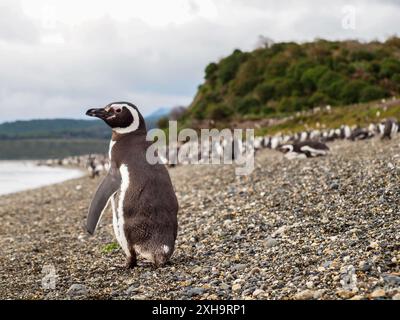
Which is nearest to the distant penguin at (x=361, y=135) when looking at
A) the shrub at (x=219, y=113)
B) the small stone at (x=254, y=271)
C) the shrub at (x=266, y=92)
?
the small stone at (x=254, y=271)

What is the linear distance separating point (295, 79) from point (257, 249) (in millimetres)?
51916

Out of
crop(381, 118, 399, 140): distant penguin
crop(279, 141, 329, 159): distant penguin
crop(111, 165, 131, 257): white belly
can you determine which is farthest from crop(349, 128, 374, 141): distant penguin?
crop(111, 165, 131, 257): white belly

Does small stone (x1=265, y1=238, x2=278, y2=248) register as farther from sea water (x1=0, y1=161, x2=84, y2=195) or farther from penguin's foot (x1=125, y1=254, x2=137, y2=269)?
sea water (x1=0, y1=161, x2=84, y2=195)

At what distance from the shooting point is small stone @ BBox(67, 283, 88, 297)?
6.11 m

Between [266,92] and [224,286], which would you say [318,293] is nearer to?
[224,286]

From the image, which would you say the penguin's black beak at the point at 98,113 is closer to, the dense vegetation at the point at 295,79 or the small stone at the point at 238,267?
the small stone at the point at 238,267

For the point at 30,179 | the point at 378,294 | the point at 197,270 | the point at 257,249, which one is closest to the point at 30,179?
the point at 30,179

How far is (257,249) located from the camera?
23.1ft

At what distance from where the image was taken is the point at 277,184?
11.8 m

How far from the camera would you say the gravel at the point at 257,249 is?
5430mm

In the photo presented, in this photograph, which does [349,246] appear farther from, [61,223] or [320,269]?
[61,223]

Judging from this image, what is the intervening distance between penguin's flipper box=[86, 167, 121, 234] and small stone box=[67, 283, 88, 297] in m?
0.84

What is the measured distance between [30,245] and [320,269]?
656 centimetres
